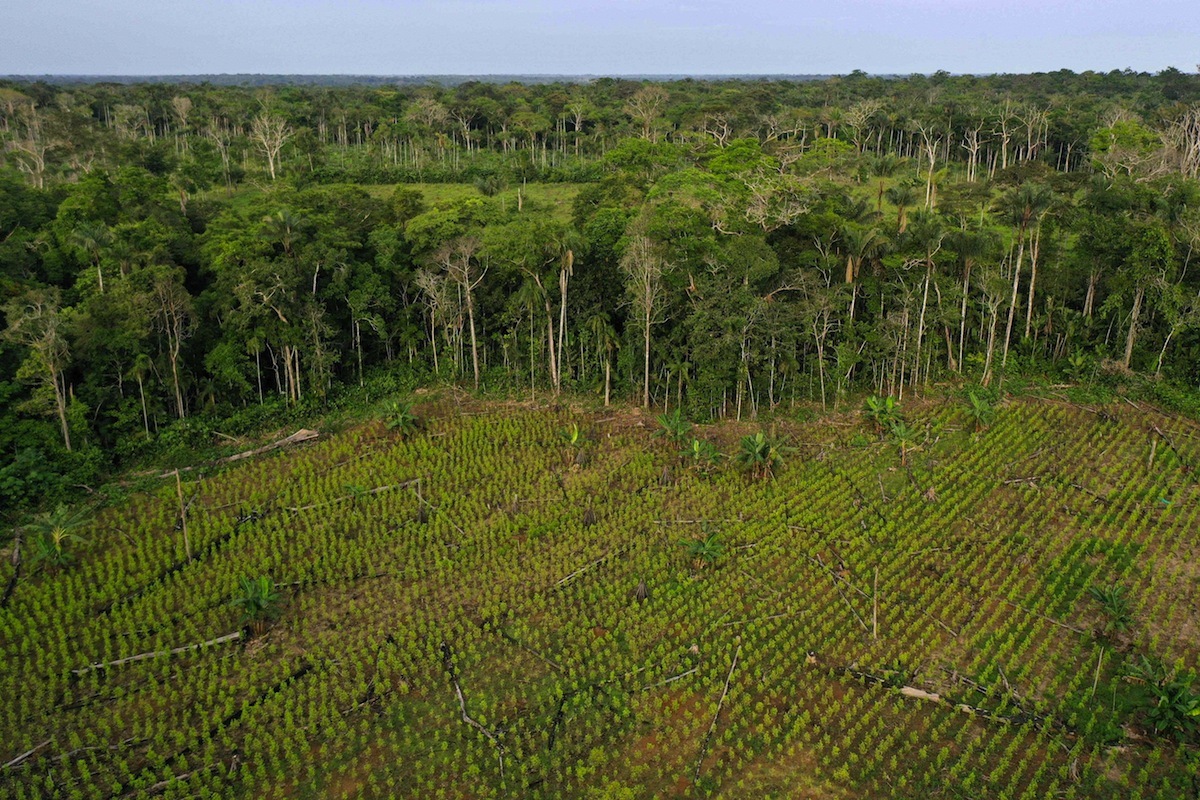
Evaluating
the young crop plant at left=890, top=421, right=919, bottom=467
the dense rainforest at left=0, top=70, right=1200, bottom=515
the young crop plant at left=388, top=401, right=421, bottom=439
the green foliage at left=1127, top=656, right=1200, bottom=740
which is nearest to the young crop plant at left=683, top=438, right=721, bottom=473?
the dense rainforest at left=0, top=70, right=1200, bottom=515

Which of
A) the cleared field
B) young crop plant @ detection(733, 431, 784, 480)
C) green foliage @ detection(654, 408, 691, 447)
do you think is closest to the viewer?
the cleared field

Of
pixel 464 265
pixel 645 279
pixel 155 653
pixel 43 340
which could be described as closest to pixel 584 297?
pixel 645 279

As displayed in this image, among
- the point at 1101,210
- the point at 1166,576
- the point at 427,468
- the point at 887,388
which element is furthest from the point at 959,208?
the point at 427,468

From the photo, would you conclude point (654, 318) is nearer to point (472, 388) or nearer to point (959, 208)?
point (472, 388)

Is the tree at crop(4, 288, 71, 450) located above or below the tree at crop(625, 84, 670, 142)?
below

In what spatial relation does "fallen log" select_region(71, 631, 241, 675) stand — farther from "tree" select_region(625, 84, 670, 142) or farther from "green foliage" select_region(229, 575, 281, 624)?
"tree" select_region(625, 84, 670, 142)

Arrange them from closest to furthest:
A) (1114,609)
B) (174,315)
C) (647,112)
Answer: (1114,609) < (174,315) < (647,112)

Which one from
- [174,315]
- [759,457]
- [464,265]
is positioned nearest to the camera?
Result: [759,457]

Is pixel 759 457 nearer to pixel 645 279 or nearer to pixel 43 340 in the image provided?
pixel 645 279
